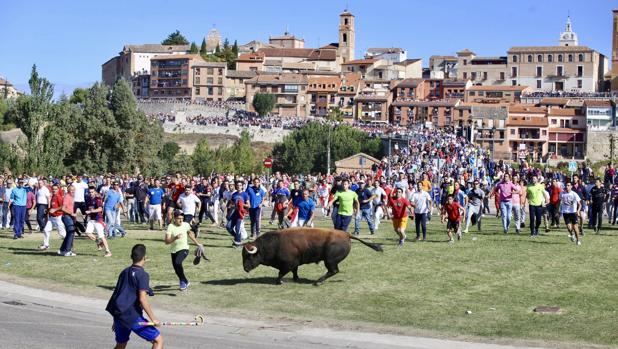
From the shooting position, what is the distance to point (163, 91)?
529 feet

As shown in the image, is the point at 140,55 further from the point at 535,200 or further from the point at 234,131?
the point at 535,200

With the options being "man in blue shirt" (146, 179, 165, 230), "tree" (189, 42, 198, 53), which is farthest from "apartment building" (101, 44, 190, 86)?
"man in blue shirt" (146, 179, 165, 230)

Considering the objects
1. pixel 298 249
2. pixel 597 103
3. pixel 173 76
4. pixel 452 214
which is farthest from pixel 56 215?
pixel 173 76

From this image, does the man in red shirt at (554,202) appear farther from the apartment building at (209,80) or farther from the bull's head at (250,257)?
the apartment building at (209,80)

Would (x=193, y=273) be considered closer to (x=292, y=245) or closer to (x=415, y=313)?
(x=292, y=245)

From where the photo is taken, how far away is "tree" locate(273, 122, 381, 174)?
10119 cm

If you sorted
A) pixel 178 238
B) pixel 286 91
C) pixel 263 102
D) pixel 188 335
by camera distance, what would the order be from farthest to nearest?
pixel 286 91
pixel 263 102
pixel 178 238
pixel 188 335

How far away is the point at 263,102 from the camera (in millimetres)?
144000

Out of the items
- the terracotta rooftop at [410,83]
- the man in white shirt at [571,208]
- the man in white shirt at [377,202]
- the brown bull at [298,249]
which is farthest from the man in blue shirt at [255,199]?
the terracotta rooftop at [410,83]

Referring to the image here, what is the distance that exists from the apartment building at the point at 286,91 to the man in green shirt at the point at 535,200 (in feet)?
395

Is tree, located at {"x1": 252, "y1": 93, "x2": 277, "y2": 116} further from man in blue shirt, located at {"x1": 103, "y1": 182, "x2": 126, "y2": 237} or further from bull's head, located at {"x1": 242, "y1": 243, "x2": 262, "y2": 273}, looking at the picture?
bull's head, located at {"x1": 242, "y1": 243, "x2": 262, "y2": 273}

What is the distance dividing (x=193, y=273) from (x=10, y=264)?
15.4 ft

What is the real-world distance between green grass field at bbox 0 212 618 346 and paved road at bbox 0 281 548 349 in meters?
0.62

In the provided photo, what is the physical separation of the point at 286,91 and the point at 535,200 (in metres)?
122
